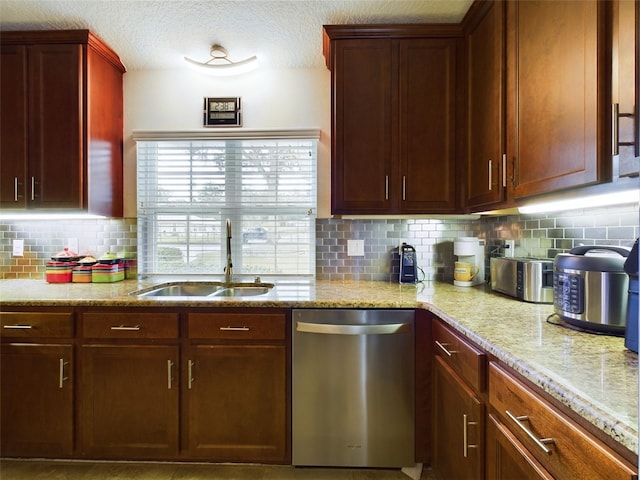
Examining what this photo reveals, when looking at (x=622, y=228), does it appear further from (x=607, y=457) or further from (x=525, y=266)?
(x=607, y=457)

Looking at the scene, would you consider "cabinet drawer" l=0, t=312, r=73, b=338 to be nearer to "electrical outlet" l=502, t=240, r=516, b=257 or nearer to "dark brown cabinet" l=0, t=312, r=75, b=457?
"dark brown cabinet" l=0, t=312, r=75, b=457

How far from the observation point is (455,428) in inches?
50.4

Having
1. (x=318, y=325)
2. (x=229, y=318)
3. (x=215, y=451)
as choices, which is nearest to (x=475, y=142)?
(x=318, y=325)

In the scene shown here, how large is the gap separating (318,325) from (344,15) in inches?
68.8

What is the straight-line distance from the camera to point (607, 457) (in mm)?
590

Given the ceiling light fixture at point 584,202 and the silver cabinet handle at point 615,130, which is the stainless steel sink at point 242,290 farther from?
the silver cabinet handle at point 615,130

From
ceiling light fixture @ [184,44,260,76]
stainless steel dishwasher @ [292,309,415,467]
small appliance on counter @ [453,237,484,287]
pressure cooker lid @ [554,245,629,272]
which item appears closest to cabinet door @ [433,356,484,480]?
stainless steel dishwasher @ [292,309,415,467]

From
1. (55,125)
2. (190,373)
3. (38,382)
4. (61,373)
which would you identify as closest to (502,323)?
(190,373)

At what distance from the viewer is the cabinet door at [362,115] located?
1.88 meters

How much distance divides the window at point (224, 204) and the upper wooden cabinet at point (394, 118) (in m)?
0.49

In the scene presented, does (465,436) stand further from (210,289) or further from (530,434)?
(210,289)

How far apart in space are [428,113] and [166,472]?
2.47 meters

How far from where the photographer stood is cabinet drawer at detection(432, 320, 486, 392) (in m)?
1.07

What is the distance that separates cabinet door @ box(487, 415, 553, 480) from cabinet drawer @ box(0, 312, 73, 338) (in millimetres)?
1958
